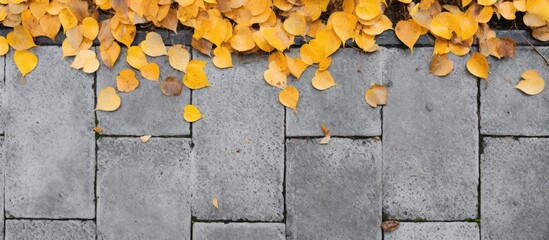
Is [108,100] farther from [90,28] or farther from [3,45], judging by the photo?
[3,45]

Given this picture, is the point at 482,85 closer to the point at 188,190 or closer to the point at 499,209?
the point at 499,209

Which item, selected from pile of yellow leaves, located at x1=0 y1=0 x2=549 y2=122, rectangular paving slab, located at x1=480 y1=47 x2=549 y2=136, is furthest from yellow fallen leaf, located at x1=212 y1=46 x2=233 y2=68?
rectangular paving slab, located at x1=480 y1=47 x2=549 y2=136

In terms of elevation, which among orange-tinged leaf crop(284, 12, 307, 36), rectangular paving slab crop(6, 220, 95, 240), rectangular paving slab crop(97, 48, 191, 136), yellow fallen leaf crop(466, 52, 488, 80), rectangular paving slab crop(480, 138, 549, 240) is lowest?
rectangular paving slab crop(6, 220, 95, 240)

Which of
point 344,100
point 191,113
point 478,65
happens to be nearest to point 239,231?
point 191,113

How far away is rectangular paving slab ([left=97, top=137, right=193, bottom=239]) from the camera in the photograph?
166 cm

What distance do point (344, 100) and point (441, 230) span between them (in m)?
0.46

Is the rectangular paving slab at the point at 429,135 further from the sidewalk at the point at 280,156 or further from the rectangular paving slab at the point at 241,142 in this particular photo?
the rectangular paving slab at the point at 241,142

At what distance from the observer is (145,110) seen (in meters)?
1.66

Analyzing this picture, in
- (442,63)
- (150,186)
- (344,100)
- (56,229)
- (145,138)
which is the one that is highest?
(442,63)

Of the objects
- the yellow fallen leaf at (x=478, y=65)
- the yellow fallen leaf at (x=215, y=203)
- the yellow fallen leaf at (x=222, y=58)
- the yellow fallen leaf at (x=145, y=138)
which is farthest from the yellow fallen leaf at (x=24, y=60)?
the yellow fallen leaf at (x=478, y=65)

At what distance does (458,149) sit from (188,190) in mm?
771

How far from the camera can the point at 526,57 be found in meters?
1.63

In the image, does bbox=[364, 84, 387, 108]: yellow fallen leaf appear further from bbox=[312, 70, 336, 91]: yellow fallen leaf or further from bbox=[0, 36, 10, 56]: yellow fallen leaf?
bbox=[0, 36, 10, 56]: yellow fallen leaf

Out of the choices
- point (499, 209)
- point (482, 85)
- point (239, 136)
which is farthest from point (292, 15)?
point (499, 209)
